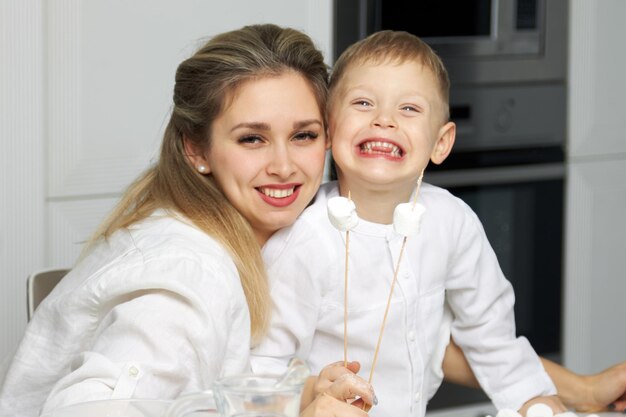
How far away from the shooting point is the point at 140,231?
1.34 m

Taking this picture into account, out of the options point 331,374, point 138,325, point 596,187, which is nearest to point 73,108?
point 138,325

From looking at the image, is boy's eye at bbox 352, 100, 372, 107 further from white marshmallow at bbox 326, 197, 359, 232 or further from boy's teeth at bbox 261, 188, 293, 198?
white marshmallow at bbox 326, 197, 359, 232

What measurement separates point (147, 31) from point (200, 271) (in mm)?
1057

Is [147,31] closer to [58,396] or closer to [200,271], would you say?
[200,271]

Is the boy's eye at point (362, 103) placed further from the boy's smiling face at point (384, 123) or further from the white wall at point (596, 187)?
the white wall at point (596, 187)

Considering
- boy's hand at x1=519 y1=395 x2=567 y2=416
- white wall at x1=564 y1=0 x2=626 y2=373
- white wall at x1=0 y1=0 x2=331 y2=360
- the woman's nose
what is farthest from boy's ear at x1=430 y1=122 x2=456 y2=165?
white wall at x1=564 y1=0 x2=626 y2=373

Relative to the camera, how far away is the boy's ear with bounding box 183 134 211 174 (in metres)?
1.48

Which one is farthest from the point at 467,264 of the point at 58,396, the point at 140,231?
the point at 58,396

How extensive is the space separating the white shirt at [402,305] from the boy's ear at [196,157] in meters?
0.14

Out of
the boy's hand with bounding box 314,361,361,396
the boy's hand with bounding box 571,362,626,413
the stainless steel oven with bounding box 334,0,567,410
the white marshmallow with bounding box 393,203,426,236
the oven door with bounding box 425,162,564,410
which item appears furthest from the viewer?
the oven door with bounding box 425,162,564,410

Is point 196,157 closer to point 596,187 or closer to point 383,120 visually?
point 383,120

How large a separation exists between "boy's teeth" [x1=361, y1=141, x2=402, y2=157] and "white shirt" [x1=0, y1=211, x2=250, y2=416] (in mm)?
241

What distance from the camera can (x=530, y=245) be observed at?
2.76 metres

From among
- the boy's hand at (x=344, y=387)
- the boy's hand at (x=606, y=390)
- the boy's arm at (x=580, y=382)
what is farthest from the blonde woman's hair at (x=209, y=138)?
the boy's hand at (x=606, y=390)
